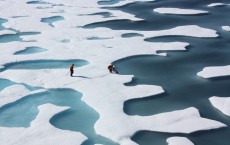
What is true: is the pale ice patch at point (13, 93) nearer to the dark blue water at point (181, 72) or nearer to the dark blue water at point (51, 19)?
the dark blue water at point (181, 72)

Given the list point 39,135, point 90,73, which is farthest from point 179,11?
point 39,135

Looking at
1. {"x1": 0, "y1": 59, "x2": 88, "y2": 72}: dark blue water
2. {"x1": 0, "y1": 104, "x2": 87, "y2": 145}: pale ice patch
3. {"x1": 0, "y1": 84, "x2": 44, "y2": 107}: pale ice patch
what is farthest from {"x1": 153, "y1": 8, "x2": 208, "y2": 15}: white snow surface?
{"x1": 0, "y1": 104, "x2": 87, "y2": 145}: pale ice patch

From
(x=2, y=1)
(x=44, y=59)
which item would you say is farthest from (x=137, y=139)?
(x=2, y=1)

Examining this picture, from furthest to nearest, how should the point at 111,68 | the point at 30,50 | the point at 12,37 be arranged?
the point at 12,37, the point at 30,50, the point at 111,68

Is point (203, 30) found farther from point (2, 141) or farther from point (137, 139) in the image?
point (2, 141)

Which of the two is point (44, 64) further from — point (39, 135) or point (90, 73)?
point (39, 135)

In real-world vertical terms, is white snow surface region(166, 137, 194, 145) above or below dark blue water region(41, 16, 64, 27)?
below

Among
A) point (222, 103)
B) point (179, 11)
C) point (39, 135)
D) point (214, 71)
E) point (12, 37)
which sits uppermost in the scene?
point (179, 11)

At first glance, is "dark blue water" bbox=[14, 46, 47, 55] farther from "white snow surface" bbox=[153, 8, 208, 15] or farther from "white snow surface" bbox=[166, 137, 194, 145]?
"white snow surface" bbox=[153, 8, 208, 15]
